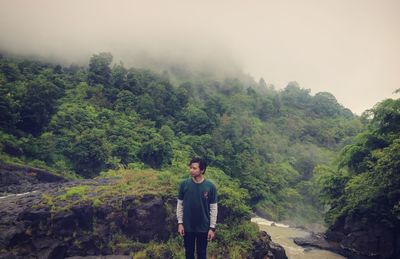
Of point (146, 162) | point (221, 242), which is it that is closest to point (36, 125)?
point (146, 162)

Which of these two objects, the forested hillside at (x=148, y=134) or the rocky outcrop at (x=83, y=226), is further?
the forested hillside at (x=148, y=134)

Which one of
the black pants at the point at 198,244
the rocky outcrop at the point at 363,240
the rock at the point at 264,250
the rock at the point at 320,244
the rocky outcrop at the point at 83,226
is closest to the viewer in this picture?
the black pants at the point at 198,244

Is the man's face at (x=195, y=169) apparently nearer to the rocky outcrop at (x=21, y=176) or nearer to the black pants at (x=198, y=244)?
the black pants at (x=198, y=244)

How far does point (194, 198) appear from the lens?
6543mm

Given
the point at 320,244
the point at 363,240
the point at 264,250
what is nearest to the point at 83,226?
the point at 264,250

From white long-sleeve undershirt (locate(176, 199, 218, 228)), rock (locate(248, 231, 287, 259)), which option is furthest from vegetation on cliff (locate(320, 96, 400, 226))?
white long-sleeve undershirt (locate(176, 199, 218, 228))

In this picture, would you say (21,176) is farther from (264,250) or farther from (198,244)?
(198,244)

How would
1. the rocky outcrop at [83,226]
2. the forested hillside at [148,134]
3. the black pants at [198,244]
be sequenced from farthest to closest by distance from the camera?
the forested hillside at [148,134]
the rocky outcrop at [83,226]
the black pants at [198,244]

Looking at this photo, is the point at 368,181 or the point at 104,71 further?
the point at 104,71

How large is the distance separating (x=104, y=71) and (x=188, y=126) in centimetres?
1667

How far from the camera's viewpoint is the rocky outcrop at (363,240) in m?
22.4

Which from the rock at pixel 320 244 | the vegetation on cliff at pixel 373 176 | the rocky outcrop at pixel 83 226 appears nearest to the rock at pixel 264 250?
the rocky outcrop at pixel 83 226

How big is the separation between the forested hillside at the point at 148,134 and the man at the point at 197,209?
626 inches

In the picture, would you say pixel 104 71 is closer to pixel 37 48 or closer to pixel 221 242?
pixel 37 48
